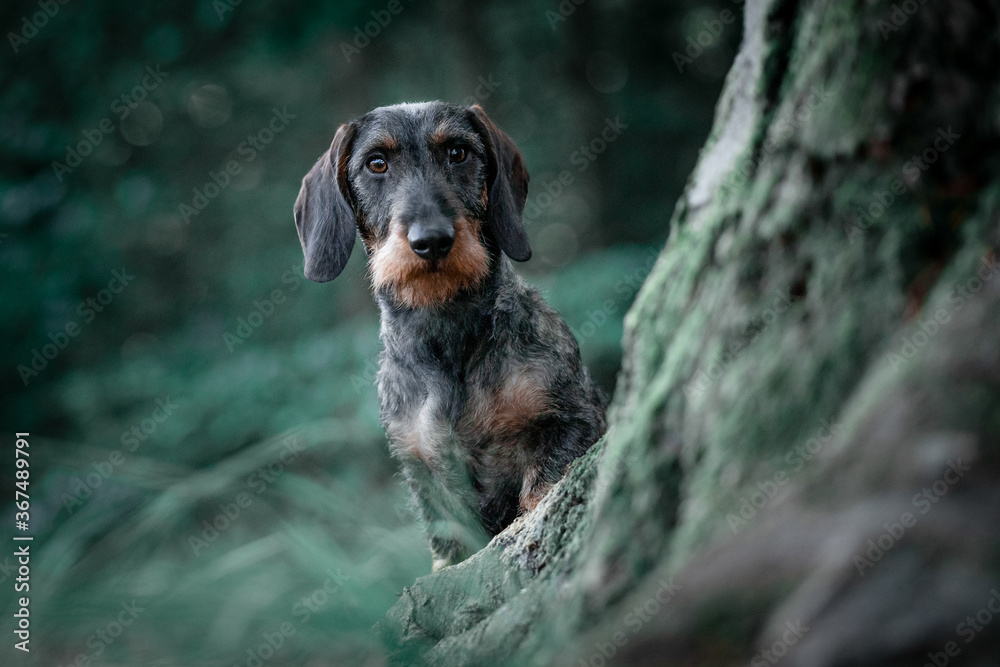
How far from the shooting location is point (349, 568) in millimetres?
2559

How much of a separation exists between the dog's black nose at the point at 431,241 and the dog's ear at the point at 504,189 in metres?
0.39

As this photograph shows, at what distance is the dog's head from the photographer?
3.03 m

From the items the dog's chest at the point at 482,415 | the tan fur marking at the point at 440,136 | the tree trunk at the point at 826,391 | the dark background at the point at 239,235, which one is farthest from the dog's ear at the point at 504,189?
the tree trunk at the point at 826,391

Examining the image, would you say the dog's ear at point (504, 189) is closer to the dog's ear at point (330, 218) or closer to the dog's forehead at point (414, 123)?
the dog's forehead at point (414, 123)

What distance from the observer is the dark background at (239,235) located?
393 centimetres


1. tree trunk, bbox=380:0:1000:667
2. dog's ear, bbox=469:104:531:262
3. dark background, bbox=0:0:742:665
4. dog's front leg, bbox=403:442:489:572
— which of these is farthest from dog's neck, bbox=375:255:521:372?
tree trunk, bbox=380:0:1000:667

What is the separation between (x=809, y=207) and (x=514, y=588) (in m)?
1.22

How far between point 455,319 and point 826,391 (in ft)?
6.96

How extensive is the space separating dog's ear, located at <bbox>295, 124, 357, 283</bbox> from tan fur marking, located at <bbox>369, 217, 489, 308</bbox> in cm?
34

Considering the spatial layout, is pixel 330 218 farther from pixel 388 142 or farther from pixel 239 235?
pixel 239 235

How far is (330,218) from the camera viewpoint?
3.49 meters

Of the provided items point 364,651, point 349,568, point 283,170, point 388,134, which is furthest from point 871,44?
point 283,170

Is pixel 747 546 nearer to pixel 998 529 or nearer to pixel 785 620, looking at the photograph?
pixel 785 620

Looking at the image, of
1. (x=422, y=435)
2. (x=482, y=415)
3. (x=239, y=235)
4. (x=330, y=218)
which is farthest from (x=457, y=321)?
(x=239, y=235)
